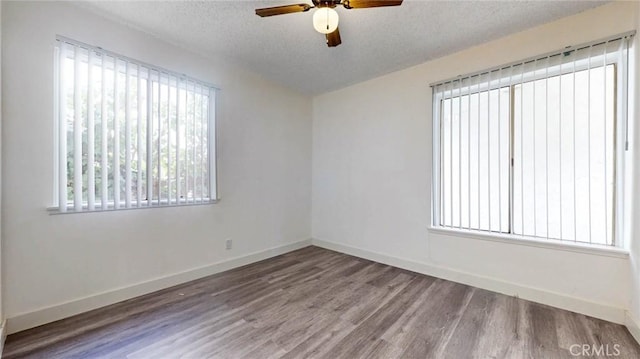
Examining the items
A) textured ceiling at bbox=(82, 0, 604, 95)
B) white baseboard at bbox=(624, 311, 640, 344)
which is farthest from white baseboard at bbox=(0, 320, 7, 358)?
white baseboard at bbox=(624, 311, 640, 344)

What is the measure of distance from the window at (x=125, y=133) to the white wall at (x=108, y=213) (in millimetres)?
88

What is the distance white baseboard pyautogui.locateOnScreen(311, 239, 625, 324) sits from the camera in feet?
6.60

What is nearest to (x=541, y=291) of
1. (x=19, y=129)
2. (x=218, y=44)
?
(x=218, y=44)

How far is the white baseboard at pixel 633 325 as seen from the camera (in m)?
1.76

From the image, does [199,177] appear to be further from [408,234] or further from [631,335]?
[631,335]

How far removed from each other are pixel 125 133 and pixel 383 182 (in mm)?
2862

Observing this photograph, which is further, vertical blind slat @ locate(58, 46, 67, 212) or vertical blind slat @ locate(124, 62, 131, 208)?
vertical blind slat @ locate(124, 62, 131, 208)

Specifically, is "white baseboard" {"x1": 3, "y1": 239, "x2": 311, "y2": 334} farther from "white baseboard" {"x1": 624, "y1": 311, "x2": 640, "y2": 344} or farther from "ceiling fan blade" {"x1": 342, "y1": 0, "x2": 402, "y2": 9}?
"white baseboard" {"x1": 624, "y1": 311, "x2": 640, "y2": 344}

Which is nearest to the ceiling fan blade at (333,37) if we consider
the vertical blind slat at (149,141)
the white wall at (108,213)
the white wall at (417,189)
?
the white wall at (417,189)

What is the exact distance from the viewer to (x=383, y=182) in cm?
340

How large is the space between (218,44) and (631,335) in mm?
4190

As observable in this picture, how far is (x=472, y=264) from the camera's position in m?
2.68

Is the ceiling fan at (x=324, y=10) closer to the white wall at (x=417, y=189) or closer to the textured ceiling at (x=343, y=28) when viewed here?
the textured ceiling at (x=343, y=28)

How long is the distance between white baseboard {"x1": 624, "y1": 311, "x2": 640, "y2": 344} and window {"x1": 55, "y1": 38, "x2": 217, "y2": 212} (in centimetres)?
375
